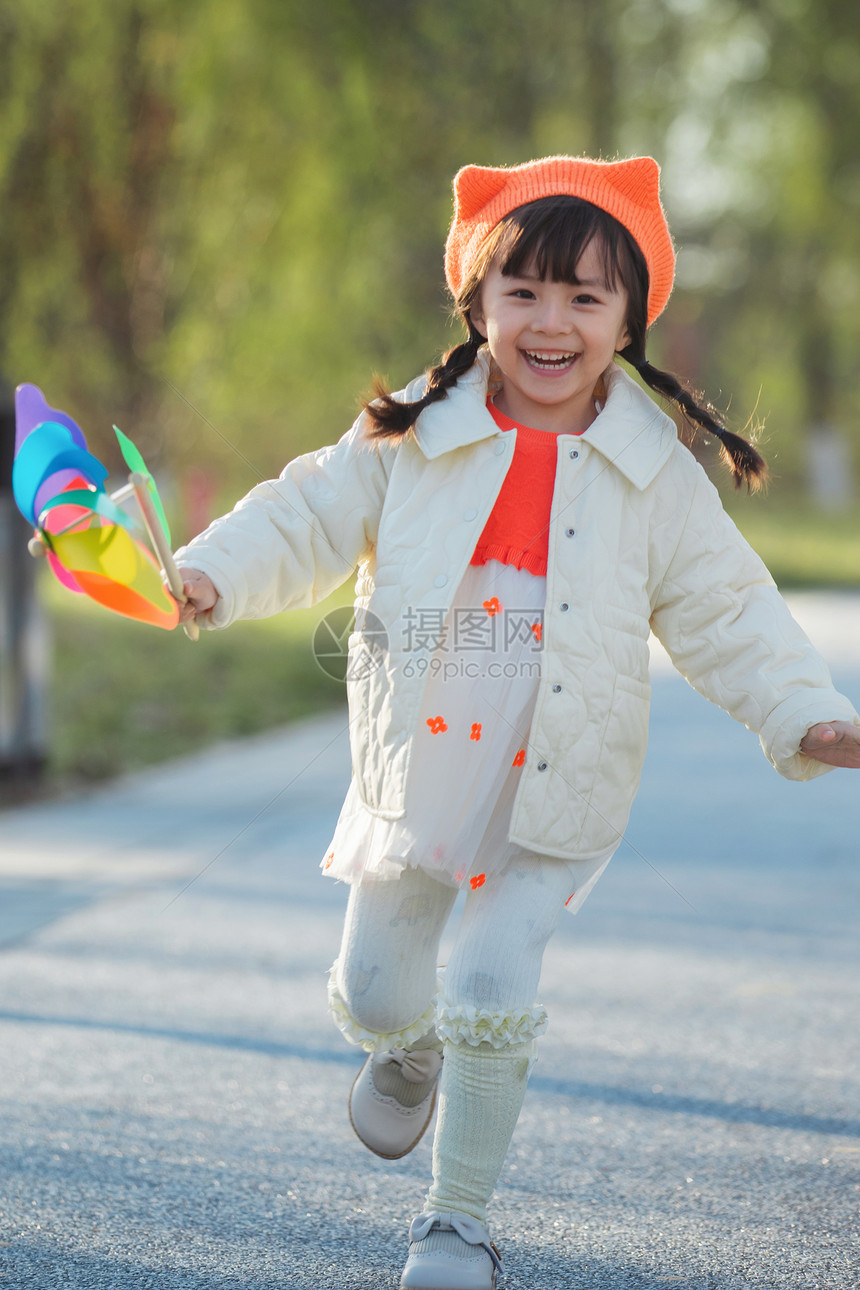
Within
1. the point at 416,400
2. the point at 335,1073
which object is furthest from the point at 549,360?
the point at 335,1073

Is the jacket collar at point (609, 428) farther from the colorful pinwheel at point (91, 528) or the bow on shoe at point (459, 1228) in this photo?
the bow on shoe at point (459, 1228)

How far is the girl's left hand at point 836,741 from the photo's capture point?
2.52 metres

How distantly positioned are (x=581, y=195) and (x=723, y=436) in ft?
1.60

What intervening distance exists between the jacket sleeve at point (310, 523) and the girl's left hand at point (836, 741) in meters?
0.80

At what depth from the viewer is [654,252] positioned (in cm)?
271

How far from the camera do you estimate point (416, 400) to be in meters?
2.69

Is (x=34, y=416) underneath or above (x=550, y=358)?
underneath

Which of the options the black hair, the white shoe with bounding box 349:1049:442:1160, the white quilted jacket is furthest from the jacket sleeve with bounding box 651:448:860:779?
the white shoe with bounding box 349:1049:442:1160

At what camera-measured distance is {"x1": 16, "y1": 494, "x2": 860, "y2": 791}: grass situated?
7648mm

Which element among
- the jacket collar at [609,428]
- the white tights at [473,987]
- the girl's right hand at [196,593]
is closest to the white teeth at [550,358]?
the jacket collar at [609,428]

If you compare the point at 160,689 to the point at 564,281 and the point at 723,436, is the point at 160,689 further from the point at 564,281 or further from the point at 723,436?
the point at 564,281

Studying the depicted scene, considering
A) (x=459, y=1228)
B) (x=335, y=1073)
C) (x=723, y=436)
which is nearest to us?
(x=459, y=1228)

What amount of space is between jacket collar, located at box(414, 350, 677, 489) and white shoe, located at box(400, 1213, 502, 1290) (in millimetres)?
1189

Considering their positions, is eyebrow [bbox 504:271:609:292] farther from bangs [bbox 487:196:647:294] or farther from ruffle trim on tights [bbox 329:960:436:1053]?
ruffle trim on tights [bbox 329:960:436:1053]
